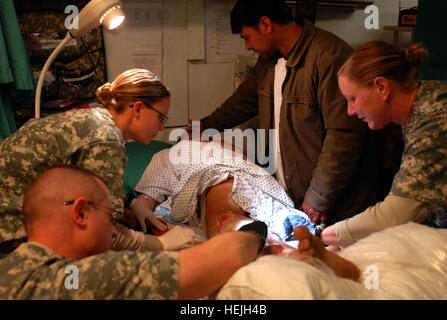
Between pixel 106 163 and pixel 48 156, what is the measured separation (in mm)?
194

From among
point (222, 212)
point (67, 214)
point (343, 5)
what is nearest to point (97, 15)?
point (67, 214)

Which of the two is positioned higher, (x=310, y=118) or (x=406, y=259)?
(x=310, y=118)

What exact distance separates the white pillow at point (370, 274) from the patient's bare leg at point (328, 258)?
0.03 meters

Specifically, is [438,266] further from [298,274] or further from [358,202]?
[358,202]

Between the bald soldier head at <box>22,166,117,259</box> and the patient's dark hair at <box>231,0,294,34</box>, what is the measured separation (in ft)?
4.13

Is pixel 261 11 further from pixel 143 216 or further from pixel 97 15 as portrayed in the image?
pixel 143 216

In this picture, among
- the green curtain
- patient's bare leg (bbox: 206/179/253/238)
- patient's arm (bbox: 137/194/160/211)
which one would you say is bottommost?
patient's arm (bbox: 137/194/160/211)

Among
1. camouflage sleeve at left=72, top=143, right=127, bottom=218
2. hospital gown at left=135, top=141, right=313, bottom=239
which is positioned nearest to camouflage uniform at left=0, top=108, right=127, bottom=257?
camouflage sleeve at left=72, top=143, right=127, bottom=218

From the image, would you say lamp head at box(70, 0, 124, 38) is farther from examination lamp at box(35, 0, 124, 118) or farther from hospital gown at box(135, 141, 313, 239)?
hospital gown at box(135, 141, 313, 239)

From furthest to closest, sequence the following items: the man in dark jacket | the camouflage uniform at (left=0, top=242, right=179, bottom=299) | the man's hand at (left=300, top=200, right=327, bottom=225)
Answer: the man's hand at (left=300, top=200, right=327, bottom=225) < the man in dark jacket < the camouflage uniform at (left=0, top=242, right=179, bottom=299)

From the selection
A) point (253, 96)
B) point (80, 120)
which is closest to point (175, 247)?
point (80, 120)

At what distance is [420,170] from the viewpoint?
119cm

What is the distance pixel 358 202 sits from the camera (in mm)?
1986

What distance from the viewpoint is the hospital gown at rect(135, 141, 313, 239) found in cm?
185
